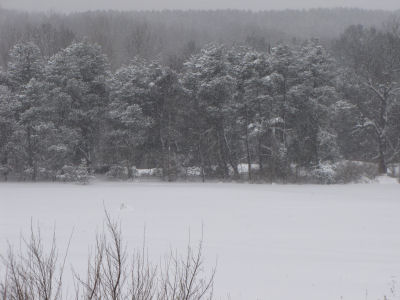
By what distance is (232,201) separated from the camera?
1920cm

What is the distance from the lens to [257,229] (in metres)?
13.2

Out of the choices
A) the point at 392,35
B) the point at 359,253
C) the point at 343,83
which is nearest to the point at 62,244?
the point at 359,253

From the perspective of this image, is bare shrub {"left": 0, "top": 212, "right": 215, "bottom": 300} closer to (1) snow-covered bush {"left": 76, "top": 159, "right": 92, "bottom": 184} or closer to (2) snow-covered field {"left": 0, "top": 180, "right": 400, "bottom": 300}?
(2) snow-covered field {"left": 0, "top": 180, "right": 400, "bottom": 300}

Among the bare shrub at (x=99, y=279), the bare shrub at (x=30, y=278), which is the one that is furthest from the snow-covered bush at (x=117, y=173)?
the bare shrub at (x=30, y=278)

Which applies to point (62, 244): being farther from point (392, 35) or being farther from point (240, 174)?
point (392, 35)

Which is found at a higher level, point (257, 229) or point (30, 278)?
point (30, 278)

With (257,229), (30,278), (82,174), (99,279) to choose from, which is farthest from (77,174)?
(99,279)

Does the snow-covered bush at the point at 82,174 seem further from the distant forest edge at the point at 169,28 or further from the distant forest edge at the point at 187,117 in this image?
the distant forest edge at the point at 169,28

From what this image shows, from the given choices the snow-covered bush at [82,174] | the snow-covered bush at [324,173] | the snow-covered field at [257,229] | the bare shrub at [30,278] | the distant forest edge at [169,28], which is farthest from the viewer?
the distant forest edge at [169,28]

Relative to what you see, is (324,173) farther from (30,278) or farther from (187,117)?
(30,278)

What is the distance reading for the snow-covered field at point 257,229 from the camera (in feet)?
26.6

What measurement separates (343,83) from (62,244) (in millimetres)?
30818

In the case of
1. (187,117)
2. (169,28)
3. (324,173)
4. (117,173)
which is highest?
(169,28)

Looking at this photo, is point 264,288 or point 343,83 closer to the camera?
point 264,288
